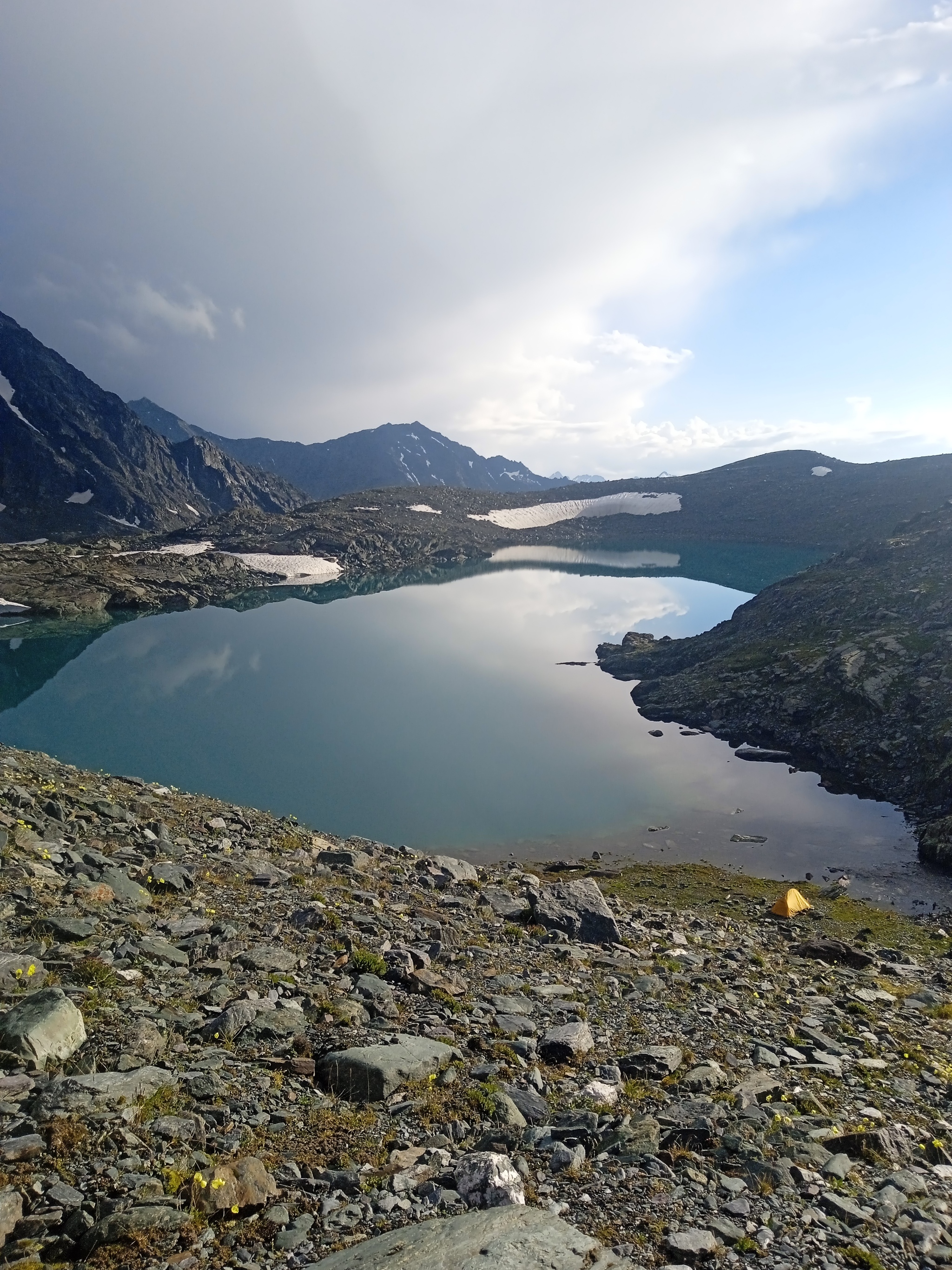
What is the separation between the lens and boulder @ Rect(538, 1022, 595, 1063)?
9852 mm

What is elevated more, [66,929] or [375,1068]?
[66,929]

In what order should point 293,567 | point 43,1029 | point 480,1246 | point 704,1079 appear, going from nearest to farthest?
point 480,1246 < point 43,1029 < point 704,1079 < point 293,567

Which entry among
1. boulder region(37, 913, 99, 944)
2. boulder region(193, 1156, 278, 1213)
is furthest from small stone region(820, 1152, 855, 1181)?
boulder region(37, 913, 99, 944)

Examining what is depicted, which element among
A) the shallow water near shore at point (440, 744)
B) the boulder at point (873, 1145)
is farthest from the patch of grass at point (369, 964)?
the shallow water near shore at point (440, 744)

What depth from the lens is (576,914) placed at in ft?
53.4

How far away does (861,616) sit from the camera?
46.8 metres

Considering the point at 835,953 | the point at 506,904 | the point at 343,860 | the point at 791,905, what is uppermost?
the point at 343,860

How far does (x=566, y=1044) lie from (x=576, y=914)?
641cm

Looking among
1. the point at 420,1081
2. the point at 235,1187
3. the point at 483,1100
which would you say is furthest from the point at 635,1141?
the point at 235,1187

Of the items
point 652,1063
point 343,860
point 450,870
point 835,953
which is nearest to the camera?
point 652,1063

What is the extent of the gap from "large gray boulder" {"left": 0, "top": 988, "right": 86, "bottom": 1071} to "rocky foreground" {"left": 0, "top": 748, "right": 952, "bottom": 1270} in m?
0.03

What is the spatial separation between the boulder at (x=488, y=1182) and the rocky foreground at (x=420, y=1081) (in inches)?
1.4

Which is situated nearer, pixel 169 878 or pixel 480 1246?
pixel 480 1246

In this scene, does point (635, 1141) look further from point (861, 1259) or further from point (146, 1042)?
point (146, 1042)
